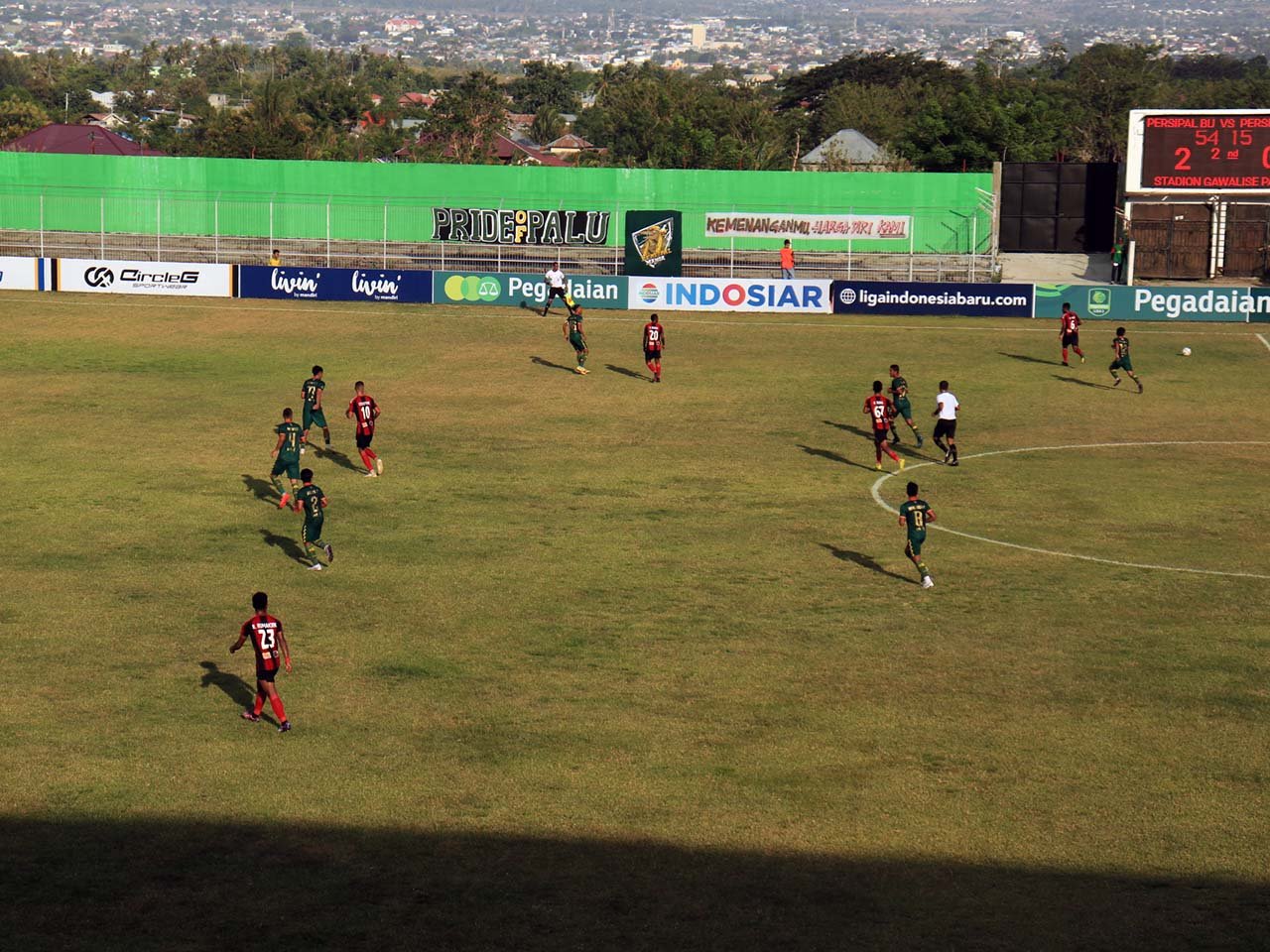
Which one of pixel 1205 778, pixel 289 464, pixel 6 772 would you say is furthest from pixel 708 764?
pixel 289 464

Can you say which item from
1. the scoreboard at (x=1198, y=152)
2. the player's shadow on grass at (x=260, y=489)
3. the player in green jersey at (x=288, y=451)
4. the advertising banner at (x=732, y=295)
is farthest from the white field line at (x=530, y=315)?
the player in green jersey at (x=288, y=451)

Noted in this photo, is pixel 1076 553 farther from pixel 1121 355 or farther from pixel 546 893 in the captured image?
pixel 1121 355

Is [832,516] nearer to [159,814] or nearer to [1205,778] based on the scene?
[1205,778]

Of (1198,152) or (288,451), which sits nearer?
(288,451)

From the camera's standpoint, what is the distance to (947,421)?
34531 millimetres

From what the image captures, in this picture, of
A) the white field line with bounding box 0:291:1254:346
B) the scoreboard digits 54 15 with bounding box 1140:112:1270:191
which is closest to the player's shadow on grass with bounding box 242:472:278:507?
the white field line with bounding box 0:291:1254:346

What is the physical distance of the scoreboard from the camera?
64.3 m

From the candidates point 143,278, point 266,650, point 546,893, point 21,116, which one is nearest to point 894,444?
point 266,650

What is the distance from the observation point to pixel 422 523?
2941 cm

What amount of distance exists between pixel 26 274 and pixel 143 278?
172 inches

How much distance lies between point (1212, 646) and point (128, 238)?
198ft

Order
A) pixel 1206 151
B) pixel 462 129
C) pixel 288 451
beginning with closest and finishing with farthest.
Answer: pixel 288 451 → pixel 1206 151 → pixel 462 129

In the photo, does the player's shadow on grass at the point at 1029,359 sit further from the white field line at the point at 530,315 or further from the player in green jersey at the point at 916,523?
the player in green jersey at the point at 916,523

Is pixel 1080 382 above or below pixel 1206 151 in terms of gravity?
below
